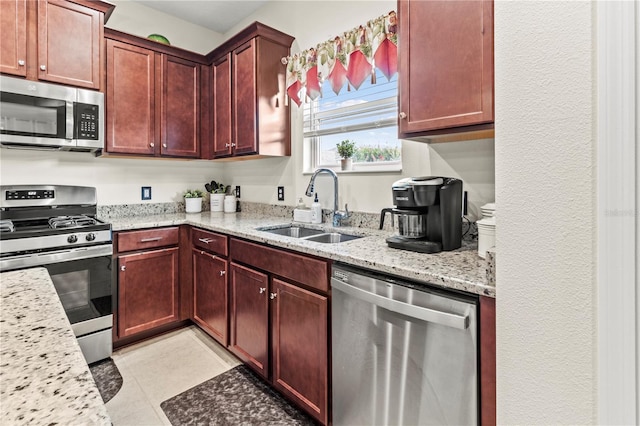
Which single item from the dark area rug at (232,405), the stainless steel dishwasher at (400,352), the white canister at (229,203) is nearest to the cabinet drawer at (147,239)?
the white canister at (229,203)

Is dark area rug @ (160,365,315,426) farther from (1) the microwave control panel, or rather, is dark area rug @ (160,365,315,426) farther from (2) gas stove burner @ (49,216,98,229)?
(1) the microwave control panel

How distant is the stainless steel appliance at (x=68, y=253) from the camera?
2035 millimetres

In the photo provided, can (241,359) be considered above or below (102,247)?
below

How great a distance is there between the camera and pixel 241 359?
2211 mm

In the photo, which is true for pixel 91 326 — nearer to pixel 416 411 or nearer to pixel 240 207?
pixel 240 207

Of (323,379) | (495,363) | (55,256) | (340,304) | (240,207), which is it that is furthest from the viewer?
(240,207)

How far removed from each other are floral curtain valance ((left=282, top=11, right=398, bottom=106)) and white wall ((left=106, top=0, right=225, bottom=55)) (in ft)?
4.41

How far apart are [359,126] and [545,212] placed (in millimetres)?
1635

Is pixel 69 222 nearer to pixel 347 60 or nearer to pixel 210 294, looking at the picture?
pixel 210 294

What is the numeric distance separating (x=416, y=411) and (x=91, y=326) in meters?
2.12

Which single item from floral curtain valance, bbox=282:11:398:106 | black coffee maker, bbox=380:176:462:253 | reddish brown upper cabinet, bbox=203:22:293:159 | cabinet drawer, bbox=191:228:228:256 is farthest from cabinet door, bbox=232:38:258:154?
black coffee maker, bbox=380:176:462:253

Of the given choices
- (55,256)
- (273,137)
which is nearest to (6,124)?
(55,256)

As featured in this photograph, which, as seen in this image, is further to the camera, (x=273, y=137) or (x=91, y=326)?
(x=273, y=137)

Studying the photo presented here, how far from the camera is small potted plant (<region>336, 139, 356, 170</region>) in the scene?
2361 millimetres
